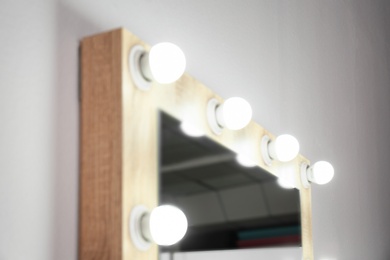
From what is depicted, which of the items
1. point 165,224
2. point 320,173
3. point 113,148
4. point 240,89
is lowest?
point 165,224

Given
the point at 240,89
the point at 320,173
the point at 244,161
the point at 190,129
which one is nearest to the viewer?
the point at 190,129

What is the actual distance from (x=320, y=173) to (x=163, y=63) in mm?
776

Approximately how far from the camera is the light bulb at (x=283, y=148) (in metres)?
1.31

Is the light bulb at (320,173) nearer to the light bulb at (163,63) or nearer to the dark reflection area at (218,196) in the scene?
the dark reflection area at (218,196)

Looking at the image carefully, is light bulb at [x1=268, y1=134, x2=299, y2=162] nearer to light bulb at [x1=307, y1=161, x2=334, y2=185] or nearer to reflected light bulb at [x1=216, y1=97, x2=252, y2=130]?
A: light bulb at [x1=307, y1=161, x2=334, y2=185]

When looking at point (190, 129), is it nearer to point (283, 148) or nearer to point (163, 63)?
point (163, 63)

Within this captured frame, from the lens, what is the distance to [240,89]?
130cm

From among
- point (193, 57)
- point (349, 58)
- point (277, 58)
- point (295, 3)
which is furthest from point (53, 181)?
point (349, 58)

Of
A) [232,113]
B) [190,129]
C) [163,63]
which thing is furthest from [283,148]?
[163,63]

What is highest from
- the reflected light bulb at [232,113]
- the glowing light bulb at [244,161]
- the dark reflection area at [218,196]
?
the reflected light bulb at [232,113]

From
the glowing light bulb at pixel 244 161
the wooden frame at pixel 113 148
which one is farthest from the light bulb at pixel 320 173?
the wooden frame at pixel 113 148

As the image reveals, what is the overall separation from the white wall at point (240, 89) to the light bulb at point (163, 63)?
102 mm

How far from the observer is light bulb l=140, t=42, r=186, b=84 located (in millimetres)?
867

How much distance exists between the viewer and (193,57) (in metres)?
1.14
